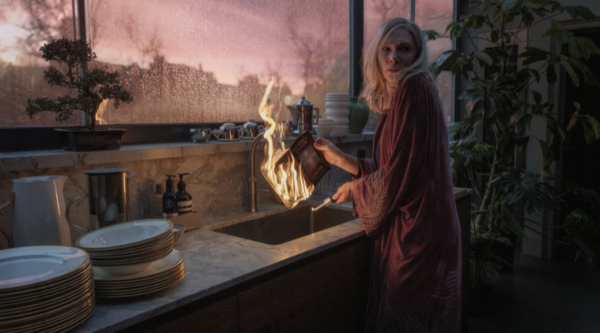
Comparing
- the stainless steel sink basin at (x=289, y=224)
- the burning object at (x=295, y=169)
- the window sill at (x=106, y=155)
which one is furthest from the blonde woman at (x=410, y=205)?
the window sill at (x=106, y=155)

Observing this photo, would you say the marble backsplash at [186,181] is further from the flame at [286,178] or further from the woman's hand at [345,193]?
the woman's hand at [345,193]

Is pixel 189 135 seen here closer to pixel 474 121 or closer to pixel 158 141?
pixel 158 141

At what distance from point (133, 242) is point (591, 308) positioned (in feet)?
9.96

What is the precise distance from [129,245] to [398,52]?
109 centimetres

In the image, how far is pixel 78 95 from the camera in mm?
1361

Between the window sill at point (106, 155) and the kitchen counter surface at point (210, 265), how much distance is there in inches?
11.4

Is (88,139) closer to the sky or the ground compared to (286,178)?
closer to the sky

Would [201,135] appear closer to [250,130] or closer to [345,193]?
[250,130]

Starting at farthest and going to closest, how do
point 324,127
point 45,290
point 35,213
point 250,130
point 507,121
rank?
point 507,121 < point 324,127 < point 250,130 < point 35,213 < point 45,290

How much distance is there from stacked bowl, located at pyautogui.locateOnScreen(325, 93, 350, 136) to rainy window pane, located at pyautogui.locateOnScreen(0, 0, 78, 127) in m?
1.38

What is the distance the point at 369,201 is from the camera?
1.48 meters

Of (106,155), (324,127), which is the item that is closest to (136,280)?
(106,155)

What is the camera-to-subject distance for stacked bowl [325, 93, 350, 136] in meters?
2.41

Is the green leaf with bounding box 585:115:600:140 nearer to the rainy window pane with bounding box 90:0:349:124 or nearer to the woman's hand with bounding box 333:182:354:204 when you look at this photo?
the rainy window pane with bounding box 90:0:349:124
